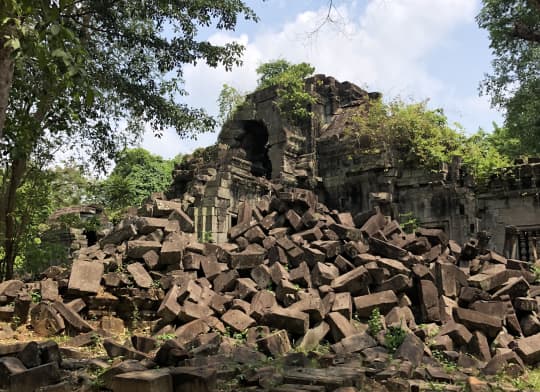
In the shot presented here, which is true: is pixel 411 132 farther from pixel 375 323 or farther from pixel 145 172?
pixel 145 172

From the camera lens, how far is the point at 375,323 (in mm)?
7000

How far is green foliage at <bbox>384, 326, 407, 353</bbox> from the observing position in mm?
6375

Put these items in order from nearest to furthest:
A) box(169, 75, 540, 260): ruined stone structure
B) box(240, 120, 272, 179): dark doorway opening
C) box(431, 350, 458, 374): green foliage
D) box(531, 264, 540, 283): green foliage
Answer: box(431, 350, 458, 374): green foliage, box(531, 264, 540, 283): green foliage, box(169, 75, 540, 260): ruined stone structure, box(240, 120, 272, 179): dark doorway opening

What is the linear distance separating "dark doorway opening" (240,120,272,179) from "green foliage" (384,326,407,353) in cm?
1128

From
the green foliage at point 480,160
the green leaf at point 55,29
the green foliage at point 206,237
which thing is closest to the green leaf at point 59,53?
the green leaf at point 55,29

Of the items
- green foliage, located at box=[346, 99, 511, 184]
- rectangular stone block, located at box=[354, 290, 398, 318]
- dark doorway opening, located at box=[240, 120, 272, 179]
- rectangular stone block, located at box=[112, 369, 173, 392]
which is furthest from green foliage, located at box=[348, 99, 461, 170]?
rectangular stone block, located at box=[112, 369, 173, 392]

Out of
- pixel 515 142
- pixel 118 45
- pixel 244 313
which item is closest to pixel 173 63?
pixel 118 45

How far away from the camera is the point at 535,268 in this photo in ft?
31.8

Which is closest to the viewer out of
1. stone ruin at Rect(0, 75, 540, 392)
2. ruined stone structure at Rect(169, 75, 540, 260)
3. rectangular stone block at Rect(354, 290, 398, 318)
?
stone ruin at Rect(0, 75, 540, 392)

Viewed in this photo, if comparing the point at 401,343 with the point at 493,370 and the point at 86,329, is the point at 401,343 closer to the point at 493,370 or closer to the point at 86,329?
the point at 493,370

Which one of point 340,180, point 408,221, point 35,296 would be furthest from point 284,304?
point 340,180

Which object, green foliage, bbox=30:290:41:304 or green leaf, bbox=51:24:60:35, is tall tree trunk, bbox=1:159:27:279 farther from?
→ green leaf, bbox=51:24:60:35

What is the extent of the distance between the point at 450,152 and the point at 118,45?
8936 mm

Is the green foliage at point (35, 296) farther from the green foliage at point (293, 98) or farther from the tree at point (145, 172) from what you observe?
the tree at point (145, 172)
